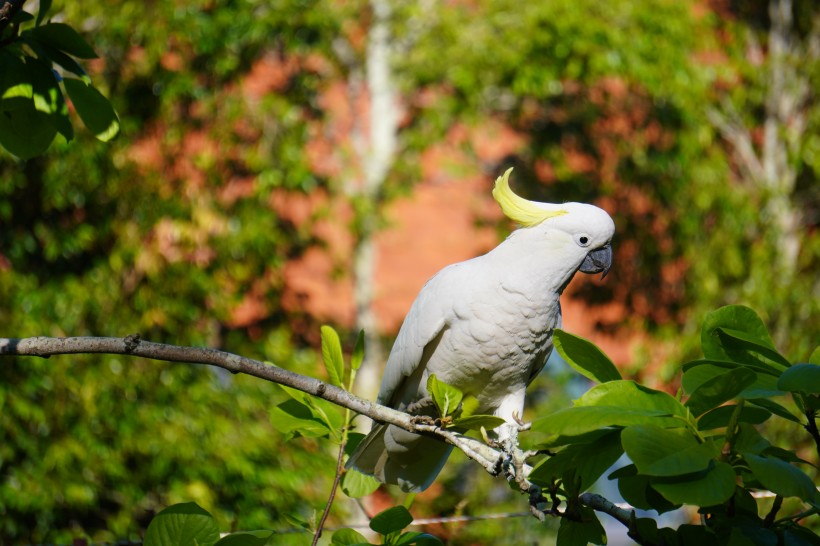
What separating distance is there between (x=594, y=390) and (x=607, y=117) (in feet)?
14.4

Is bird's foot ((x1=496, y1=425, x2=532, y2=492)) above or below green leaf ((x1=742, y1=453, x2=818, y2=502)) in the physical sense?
below

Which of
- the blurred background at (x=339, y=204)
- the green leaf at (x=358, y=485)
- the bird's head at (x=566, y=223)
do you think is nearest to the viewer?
the green leaf at (x=358, y=485)

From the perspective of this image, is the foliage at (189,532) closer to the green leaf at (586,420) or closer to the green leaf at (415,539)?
the green leaf at (415,539)

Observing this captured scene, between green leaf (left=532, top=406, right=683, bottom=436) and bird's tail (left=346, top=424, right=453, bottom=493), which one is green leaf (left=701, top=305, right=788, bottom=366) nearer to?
green leaf (left=532, top=406, right=683, bottom=436)

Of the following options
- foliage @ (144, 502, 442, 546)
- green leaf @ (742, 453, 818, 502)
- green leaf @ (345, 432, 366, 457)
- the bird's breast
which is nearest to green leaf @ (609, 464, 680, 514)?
green leaf @ (742, 453, 818, 502)

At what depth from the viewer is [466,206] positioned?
535cm

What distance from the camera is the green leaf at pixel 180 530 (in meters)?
0.83

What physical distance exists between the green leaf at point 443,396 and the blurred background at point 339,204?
1.64m

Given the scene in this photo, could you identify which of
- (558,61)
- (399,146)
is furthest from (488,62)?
(399,146)

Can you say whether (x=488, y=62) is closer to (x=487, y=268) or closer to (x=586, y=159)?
(x=586, y=159)

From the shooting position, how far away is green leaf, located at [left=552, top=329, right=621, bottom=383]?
828mm

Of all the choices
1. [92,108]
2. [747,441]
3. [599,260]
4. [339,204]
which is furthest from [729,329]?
[339,204]

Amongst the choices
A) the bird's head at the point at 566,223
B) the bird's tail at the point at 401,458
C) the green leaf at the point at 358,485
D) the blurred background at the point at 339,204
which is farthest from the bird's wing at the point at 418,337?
the blurred background at the point at 339,204

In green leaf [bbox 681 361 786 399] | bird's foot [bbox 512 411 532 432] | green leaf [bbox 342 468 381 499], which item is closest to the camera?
green leaf [bbox 681 361 786 399]
